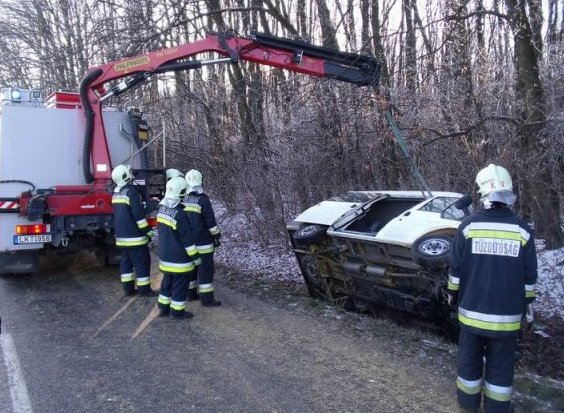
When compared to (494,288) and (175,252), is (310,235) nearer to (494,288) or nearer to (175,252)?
(175,252)

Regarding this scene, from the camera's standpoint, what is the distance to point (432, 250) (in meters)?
5.04

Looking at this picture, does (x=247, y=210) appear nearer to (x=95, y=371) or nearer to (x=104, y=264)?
(x=104, y=264)

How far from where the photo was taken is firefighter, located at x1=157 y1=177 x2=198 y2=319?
246 inches

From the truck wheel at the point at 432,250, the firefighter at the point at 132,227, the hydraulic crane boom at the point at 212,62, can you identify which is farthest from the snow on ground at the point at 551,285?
the firefighter at the point at 132,227

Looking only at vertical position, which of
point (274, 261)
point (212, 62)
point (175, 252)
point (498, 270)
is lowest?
point (274, 261)

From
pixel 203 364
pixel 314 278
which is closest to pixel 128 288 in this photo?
pixel 314 278

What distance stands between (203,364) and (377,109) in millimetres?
5954

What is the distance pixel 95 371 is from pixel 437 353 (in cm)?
312

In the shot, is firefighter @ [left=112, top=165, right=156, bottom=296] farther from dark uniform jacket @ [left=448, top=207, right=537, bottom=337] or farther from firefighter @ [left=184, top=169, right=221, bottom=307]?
dark uniform jacket @ [left=448, top=207, right=537, bottom=337]

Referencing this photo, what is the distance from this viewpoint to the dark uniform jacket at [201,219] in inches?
261

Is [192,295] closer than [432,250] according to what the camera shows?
No

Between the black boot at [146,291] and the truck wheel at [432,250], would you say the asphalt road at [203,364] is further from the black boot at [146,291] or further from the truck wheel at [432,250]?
the truck wheel at [432,250]

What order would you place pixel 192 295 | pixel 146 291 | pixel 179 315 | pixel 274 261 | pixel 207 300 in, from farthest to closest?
pixel 274 261 < pixel 146 291 < pixel 192 295 < pixel 207 300 < pixel 179 315

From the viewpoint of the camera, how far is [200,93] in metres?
14.0
